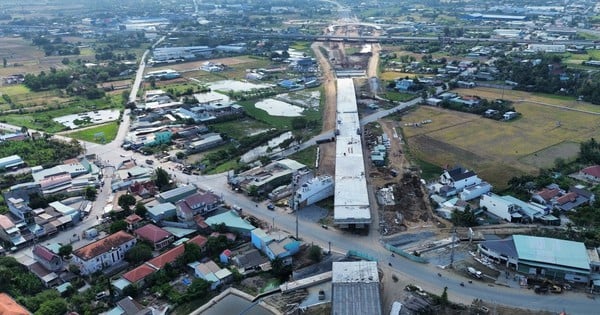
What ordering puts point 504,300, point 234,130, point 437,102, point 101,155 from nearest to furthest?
point 504,300
point 101,155
point 234,130
point 437,102

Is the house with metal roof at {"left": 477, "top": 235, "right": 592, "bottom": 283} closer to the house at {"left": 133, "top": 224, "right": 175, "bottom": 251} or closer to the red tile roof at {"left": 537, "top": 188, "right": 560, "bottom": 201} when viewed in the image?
the red tile roof at {"left": 537, "top": 188, "right": 560, "bottom": 201}

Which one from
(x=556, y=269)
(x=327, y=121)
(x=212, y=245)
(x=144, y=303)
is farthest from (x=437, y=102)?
(x=144, y=303)

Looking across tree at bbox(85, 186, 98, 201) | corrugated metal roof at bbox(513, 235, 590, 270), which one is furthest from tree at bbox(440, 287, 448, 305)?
→ tree at bbox(85, 186, 98, 201)

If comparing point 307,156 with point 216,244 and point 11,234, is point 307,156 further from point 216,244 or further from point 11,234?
point 11,234

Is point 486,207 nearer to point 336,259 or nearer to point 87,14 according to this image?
point 336,259

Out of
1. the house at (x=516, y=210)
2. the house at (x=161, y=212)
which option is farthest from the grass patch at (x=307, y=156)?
the house at (x=516, y=210)
